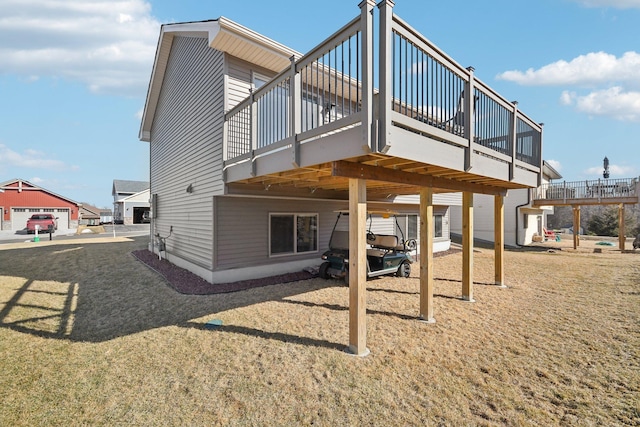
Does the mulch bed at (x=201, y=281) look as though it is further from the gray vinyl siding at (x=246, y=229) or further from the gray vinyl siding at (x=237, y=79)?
the gray vinyl siding at (x=237, y=79)

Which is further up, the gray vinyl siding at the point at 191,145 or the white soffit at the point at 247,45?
the white soffit at the point at 247,45

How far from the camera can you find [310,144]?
4.36 meters

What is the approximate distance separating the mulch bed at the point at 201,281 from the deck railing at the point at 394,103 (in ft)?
10.5

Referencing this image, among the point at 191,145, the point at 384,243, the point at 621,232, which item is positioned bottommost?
the point at 621,232

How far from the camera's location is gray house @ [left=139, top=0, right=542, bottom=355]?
12.3 ft

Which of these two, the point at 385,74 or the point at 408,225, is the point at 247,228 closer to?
the point at 385,74

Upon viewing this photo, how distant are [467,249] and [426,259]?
1739 millimetres

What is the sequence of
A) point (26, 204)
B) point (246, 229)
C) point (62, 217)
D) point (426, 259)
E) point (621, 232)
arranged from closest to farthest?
point (426, 259) < point (246, 229) < point (621, 232) < point (26, 204) < point (62, 217)

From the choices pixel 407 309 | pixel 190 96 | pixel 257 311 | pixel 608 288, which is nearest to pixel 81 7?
pixel 190 96

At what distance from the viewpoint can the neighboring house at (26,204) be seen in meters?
29.1

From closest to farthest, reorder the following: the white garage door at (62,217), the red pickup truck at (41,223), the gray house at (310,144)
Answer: the gray house at (310,144) < the red pickup truck at (41,223) < the white garage door at (62,217)

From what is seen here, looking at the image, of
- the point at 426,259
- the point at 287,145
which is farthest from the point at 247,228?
the point at 426,259

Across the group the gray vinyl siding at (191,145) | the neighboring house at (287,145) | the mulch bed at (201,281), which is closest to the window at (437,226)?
the neighboring house at (287,145)

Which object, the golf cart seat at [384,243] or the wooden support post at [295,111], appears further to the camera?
the golf cart seat at [384,243]
